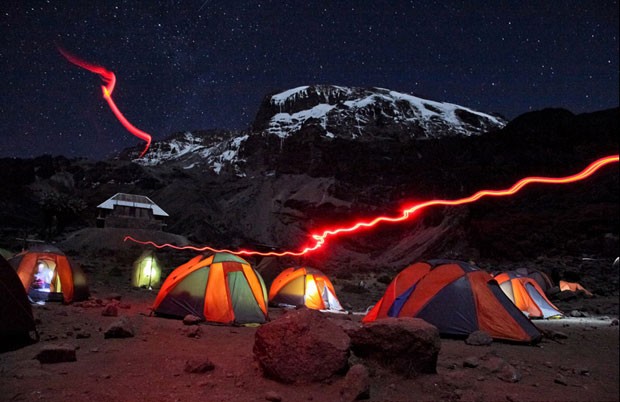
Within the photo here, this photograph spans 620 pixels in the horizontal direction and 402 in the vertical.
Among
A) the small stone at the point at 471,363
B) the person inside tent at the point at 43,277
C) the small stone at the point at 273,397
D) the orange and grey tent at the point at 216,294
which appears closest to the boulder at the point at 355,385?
the small stone at the point at 273,397

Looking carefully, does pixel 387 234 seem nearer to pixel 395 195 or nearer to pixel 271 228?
pixel 395 195

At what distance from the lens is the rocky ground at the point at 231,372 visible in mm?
4953

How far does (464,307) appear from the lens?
9.31 metres

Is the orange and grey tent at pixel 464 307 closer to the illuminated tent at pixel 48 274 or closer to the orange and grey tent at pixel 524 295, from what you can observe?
the orange and grey tent at pixel 524 295

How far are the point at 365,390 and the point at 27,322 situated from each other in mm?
6537

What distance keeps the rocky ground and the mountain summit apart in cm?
10318

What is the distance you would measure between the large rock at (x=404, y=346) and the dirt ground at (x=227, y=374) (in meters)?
0.17

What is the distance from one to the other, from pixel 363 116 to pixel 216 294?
4759 inches

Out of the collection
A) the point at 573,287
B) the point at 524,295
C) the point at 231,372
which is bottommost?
the point at 573,287

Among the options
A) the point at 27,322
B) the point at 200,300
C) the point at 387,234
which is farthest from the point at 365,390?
the point at 387,234

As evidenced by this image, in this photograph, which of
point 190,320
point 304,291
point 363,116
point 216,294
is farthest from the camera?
point 363,116

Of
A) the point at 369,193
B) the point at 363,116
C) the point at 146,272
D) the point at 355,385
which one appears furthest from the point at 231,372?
the point at 363,116

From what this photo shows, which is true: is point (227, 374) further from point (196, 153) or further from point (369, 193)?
point (196, 153)

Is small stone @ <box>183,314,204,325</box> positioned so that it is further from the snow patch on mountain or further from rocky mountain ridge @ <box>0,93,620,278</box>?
the snow patch on mountain
